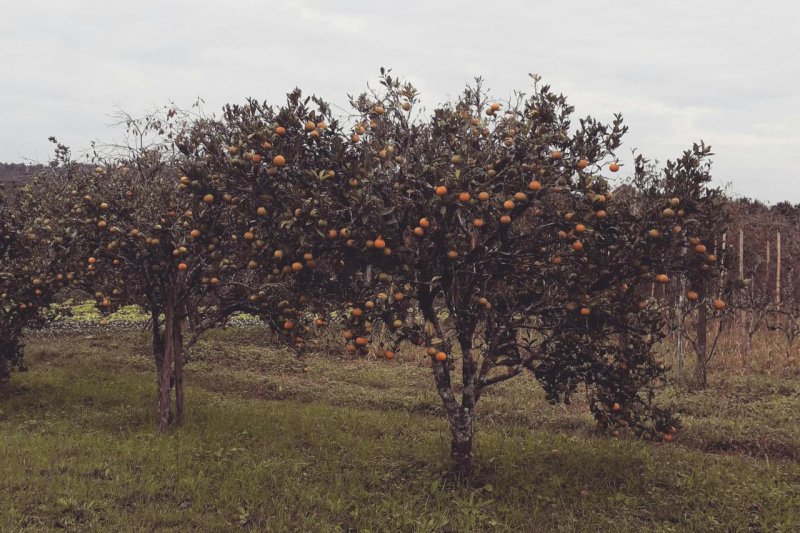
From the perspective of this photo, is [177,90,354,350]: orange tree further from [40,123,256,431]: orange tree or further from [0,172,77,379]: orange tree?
[0,172,77,379]: orange tree

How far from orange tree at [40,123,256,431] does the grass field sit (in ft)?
5.11

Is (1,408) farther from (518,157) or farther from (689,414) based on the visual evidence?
(689,414)

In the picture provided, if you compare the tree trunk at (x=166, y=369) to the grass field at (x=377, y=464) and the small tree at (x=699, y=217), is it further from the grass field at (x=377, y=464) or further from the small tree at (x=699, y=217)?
the small tree at (x=699, y=217)

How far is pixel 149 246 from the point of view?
7.73 meters

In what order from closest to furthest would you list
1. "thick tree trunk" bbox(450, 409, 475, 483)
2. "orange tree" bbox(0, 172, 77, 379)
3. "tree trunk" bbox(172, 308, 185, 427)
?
1. "thick tree trunk" bbox(450, 409, 475, 483)
2. "orange tree" bbox(0, 172, 77, 379)
3. "tree trunk" bbox(172, 308, 185, 427)

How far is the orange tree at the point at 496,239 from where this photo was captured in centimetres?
530

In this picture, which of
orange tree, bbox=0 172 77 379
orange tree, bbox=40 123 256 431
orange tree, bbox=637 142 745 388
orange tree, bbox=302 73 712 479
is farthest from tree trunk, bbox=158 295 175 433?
orange tree, bbox=637 142 745 388

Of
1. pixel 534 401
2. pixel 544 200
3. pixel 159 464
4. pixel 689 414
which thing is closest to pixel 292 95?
pixel 544 200

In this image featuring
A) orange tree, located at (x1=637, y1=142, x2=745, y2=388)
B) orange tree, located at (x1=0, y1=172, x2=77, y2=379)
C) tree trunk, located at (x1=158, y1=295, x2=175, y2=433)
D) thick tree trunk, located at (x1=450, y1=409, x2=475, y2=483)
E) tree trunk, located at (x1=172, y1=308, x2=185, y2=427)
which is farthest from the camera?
tree trunk, located at (x1=172, y1=308, x2=185, y2=427)

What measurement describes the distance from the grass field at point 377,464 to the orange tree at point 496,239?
924mm

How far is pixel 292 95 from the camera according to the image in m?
5.59

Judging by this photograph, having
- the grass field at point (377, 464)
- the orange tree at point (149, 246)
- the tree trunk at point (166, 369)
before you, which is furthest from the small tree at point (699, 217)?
the tree trunk at point (166, 369)

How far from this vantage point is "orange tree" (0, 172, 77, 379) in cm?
793

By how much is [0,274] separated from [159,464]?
451cm
